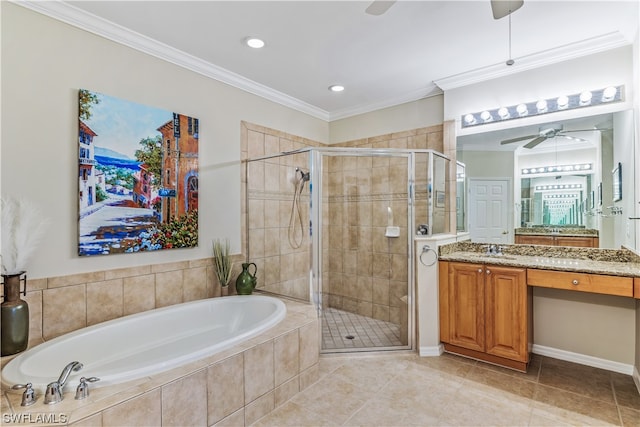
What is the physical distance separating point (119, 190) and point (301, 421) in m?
2.01

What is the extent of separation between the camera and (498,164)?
308cm

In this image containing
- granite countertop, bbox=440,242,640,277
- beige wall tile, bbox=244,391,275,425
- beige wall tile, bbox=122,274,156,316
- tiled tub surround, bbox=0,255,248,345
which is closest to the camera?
beige wall tile, bbox=244,391,275,425

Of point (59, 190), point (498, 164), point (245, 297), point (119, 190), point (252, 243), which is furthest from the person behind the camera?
point (252, 243)

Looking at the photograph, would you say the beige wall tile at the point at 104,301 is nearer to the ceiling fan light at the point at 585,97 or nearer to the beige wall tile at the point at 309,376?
the beige wall tile at the point at 309,376

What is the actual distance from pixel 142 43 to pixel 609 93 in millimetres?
3670

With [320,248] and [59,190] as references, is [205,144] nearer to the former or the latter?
[59,190]

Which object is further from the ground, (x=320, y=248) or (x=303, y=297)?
(x=320, y=248)

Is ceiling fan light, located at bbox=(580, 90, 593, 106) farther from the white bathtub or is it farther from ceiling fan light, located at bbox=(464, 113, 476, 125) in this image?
the white bathtub

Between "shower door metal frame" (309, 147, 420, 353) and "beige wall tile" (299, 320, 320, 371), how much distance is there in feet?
1.55

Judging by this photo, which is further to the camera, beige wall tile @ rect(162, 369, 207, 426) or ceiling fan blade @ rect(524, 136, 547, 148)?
ceiling fan blade @ rect(524, 136, 547, 148)

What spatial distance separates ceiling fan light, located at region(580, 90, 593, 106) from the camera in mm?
2594

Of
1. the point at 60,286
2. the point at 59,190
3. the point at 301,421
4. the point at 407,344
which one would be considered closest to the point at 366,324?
the point at 407,344

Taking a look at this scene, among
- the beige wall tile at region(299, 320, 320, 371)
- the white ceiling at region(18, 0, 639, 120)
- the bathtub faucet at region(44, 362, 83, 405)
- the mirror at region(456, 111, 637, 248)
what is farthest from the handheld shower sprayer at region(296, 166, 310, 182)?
the bathtub faucet at region(44, 362, 83, 405)

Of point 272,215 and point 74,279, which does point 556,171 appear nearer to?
point 272,215
